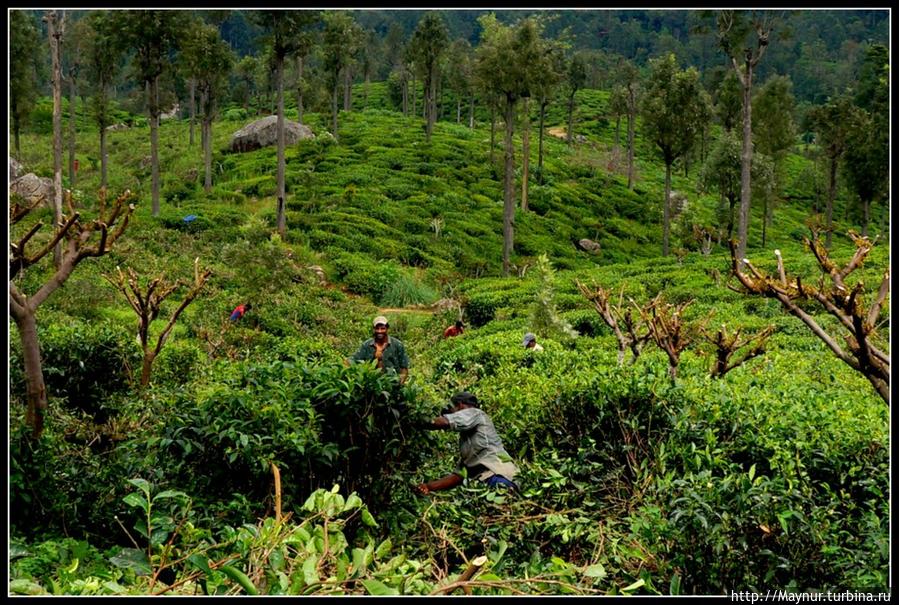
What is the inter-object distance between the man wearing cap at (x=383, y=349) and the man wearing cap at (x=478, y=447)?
7.13 feet

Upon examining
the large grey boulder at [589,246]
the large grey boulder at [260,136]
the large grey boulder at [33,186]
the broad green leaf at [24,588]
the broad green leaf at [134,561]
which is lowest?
the large grey boulder at [589,246]

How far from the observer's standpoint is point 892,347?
12.1ft

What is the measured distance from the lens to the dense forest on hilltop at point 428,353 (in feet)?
14.8

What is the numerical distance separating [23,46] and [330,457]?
131 ft

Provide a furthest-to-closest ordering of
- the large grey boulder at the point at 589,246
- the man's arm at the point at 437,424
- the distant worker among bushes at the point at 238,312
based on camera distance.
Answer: the large grey boulder at the point at 589,246 < the distant worker among bushes at the point at 238,312 < the man's arm at the point at 437,424

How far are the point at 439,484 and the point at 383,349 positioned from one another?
3.15 metres

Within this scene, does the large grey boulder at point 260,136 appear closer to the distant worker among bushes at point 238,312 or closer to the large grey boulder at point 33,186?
the large grey boulder at point 33,186

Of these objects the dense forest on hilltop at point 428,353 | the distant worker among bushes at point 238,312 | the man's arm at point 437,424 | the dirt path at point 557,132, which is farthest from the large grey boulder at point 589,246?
the man's arm at point 437,424

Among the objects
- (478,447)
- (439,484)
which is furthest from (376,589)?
(478,447)

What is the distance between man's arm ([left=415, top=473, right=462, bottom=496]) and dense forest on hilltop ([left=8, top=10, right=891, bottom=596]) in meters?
0.10

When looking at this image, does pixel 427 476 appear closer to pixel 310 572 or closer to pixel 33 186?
pixel 310 572

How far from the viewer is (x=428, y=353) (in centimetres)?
1797

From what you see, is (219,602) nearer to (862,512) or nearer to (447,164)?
(862,512)

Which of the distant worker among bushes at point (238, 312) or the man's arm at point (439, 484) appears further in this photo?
the distant worker among bushes at point (238, 312)
